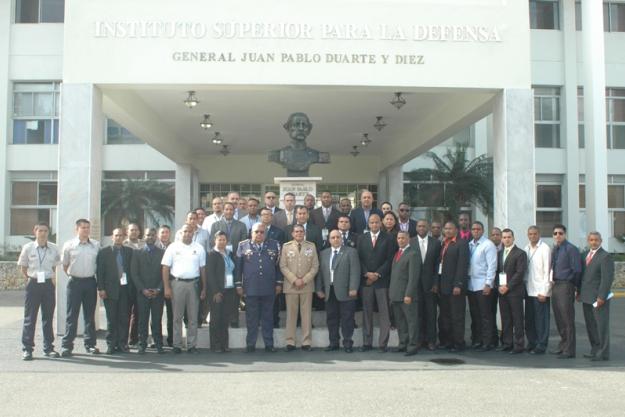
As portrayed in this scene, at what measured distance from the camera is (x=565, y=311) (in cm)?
897

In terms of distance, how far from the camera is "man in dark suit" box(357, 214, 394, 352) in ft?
30.6

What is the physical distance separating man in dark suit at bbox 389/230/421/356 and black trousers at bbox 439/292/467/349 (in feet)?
1.96

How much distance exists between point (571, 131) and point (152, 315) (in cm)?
1795

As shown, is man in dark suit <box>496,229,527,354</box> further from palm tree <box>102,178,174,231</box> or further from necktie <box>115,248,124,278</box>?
palm tree <box>102,178,174,231</box>

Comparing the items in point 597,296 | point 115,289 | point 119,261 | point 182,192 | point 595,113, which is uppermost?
point 595,113

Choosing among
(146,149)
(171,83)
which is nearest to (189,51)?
(171,83)

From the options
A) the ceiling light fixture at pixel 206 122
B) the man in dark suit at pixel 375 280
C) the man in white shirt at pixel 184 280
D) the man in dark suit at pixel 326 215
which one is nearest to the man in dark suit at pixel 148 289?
the man in white shirt at pixel 184 280

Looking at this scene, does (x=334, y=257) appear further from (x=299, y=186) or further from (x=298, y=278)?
(x=299, y=186)

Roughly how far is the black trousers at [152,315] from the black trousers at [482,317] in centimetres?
456

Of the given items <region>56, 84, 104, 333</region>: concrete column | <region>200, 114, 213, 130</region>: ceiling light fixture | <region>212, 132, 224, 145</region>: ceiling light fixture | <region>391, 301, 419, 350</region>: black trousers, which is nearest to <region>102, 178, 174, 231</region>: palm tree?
<region>212, 132, 224, 145</region>: ceiling light fixture

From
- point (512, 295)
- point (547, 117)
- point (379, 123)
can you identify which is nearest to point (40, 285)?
point (512, 295)

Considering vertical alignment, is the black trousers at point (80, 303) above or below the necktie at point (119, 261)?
below

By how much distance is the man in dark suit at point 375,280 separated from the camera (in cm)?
933

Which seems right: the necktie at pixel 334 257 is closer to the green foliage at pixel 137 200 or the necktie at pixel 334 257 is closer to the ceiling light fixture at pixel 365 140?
the ceiling light fixture at pixel 365 140
